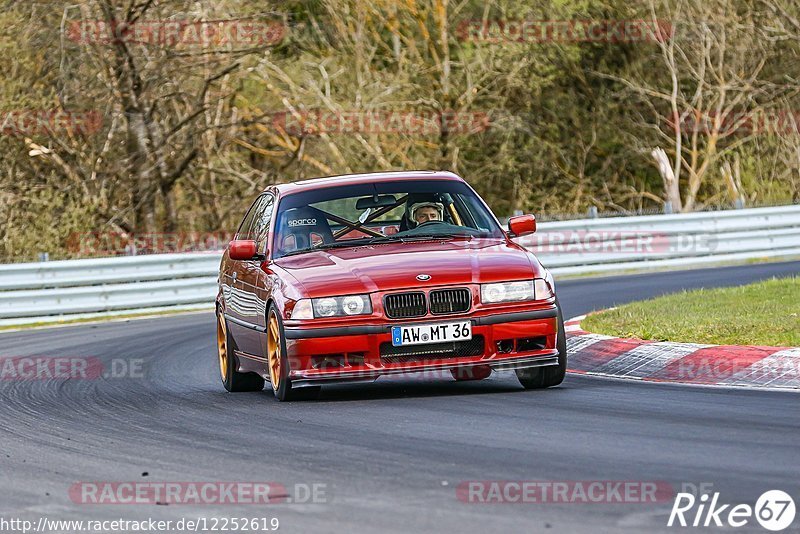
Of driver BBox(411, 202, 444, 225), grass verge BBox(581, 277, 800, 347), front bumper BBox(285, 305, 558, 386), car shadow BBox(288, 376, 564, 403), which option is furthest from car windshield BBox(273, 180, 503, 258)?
grass verge BBox(581, 277, 800, 347)

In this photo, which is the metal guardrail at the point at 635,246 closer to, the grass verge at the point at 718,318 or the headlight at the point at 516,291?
the grass verge at the point at 718,318

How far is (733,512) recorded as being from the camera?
550 cm

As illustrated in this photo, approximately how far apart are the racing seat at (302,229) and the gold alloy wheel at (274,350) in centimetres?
82

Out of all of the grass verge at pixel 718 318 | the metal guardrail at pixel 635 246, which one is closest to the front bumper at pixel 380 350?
the grass verge at pixel 718 318

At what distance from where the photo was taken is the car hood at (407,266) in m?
9.62

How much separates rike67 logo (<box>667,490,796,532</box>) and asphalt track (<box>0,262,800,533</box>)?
0.23 ft

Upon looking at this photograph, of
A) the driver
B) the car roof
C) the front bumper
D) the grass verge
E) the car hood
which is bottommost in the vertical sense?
the grass verge

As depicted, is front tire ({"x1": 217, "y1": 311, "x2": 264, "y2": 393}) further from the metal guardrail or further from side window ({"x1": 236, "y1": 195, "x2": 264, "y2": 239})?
the metal guardrail

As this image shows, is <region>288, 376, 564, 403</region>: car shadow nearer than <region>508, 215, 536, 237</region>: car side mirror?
Yes

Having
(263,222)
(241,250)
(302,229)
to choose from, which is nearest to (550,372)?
(302,229)

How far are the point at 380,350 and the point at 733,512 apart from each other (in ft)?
14.1

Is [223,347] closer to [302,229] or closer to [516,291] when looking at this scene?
[302,229]

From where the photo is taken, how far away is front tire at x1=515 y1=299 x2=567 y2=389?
9930mm

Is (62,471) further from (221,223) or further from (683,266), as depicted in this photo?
(221,223)
